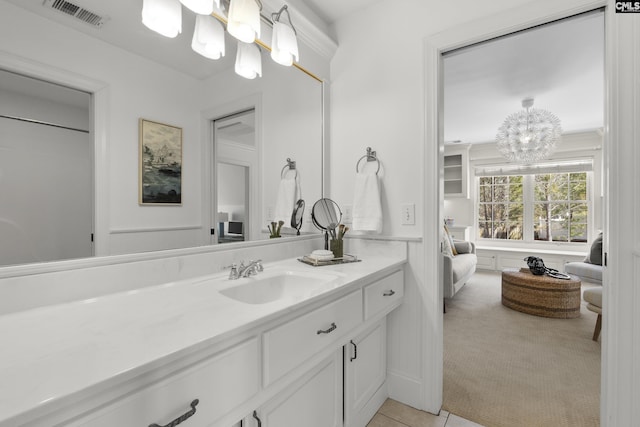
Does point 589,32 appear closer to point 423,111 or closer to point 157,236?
point 423,111

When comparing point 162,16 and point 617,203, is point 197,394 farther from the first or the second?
point 617,203

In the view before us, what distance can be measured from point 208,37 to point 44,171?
33.9 inches

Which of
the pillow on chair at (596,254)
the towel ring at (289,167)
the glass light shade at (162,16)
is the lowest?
the pillow on chair at (596,254)

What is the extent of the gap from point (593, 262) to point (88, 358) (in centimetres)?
530

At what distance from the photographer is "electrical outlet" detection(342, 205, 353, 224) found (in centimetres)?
207

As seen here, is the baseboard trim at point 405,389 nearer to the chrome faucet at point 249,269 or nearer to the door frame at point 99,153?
the chrome faucet at point 249,269

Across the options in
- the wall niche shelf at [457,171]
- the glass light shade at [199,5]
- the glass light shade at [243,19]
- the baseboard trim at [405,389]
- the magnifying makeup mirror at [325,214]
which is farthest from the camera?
the wall niche shelf at [457,171]

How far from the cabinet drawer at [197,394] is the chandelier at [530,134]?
389 cm

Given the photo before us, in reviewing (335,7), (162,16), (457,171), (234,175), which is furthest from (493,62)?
(457,171)

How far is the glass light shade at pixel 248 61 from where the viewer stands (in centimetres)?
157

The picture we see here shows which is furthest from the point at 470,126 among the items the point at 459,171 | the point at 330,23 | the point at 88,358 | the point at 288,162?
the point at 88,358

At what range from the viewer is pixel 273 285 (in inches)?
57.7

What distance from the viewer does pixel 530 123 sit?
136 inches


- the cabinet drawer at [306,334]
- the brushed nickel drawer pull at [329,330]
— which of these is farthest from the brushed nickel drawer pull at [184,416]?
the brushed nickel drawer pull at [329,330]
